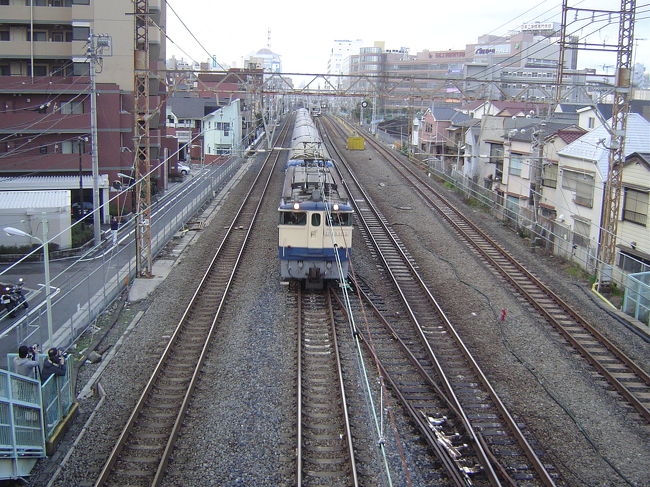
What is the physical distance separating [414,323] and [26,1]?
1027 inches

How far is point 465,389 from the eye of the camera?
1016cm

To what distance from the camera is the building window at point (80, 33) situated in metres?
29.4

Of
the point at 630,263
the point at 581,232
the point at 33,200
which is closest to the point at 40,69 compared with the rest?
the point at 33,200

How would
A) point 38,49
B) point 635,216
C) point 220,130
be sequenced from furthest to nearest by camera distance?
point 220,130 → point 38,49 → point 635,216

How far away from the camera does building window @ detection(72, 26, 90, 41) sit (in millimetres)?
29375

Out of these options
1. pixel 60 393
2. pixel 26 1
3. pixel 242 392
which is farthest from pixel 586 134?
pixel 26 1

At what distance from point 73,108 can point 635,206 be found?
2182 centimetres

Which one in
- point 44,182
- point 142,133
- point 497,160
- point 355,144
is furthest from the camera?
point 355,144

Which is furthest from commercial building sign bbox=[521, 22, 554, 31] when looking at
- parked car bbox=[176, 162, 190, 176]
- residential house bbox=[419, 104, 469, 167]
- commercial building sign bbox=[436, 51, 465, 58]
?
parked car bbox=[176, 162, 190, 176]

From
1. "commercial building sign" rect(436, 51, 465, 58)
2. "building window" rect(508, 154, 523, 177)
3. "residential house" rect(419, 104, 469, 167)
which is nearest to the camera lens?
"building window" rect(508, 154, 523, 177)

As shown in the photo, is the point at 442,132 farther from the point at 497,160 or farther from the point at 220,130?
the point at 497,160

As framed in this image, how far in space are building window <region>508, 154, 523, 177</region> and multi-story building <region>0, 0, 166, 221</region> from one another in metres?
14.1

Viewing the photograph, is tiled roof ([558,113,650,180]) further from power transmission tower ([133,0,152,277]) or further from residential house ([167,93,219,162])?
residential house ([167,93,219,162])

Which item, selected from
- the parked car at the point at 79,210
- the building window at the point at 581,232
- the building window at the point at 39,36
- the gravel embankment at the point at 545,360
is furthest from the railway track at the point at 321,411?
the building window at the point at 39,36
